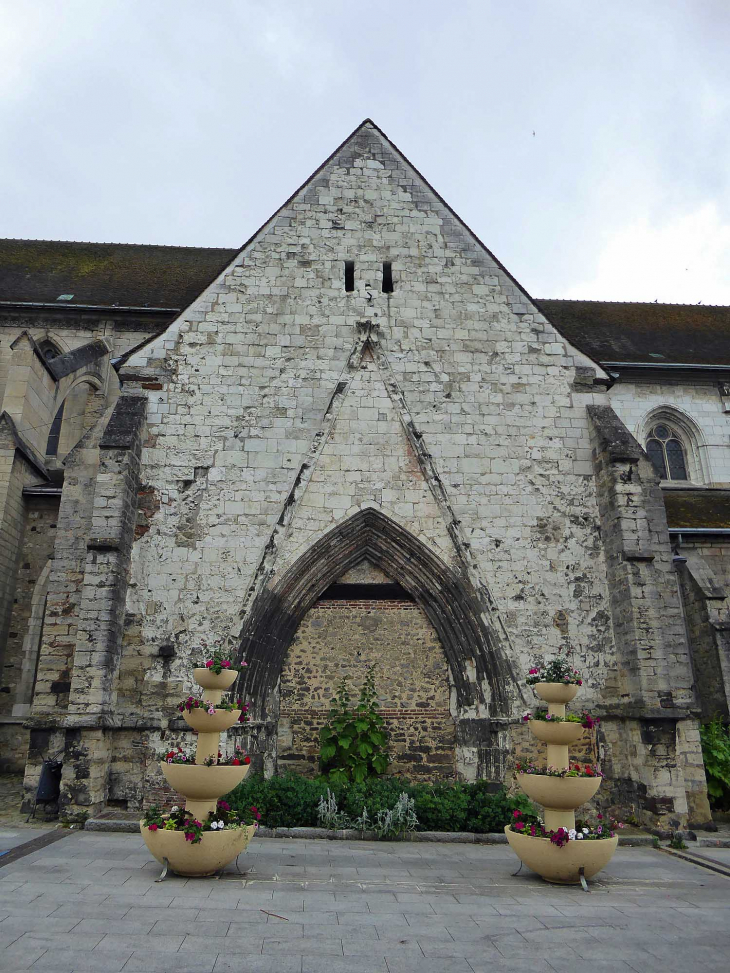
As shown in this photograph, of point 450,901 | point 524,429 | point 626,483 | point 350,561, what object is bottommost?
point 450,901

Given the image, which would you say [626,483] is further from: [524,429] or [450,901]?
[450,901]

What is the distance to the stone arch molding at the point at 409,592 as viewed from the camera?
34.4ft

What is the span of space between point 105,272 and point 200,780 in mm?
16202

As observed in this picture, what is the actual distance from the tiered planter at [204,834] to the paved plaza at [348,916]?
0.61 feet

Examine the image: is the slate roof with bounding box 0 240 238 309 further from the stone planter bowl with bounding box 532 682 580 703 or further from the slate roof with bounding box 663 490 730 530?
the stone planter bowl with bounding box 532 682 580 703

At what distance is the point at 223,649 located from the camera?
33.6 ft

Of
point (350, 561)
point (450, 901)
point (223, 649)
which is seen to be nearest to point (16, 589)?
point (223, 649)

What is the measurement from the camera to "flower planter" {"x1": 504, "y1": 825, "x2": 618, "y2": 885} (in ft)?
21.4

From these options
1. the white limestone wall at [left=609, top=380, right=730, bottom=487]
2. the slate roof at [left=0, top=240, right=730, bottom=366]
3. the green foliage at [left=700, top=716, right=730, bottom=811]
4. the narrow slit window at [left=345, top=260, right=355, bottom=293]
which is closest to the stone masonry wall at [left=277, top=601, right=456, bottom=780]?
the green foliage at [left=700, top=716, right=730, bottom=811]

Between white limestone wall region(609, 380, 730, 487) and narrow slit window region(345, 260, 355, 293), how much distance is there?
25.8 feet

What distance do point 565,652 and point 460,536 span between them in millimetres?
2385

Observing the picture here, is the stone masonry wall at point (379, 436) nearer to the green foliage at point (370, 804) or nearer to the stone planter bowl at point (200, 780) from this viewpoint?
the green foliage at point (370, 804)

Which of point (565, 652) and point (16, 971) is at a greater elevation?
point (565, 652)

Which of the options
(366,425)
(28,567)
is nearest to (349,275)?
(366,425)
